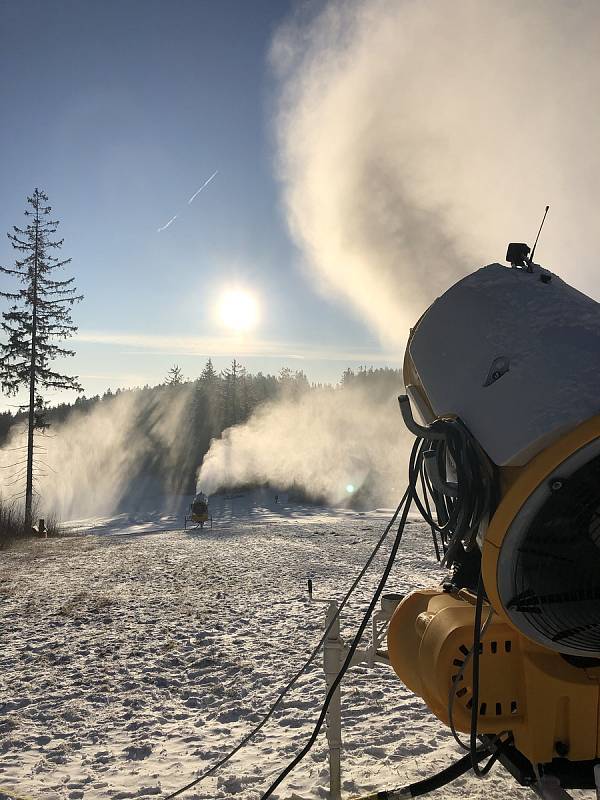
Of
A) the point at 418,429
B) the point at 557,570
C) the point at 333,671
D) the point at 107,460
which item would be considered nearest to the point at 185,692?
the point at 333,671

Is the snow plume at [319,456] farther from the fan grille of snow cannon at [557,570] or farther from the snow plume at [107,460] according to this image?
the fan grille of snow cannon at [557,570]

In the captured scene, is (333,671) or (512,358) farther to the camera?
(333,671)

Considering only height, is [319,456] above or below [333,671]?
below

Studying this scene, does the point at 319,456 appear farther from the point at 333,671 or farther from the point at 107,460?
the point at 333,671

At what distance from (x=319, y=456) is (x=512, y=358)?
4666 cm

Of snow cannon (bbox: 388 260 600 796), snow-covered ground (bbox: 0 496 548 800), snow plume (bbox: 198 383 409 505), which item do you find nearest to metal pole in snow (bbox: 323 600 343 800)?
snow-covered ground (bbox: 0 496 548 800)

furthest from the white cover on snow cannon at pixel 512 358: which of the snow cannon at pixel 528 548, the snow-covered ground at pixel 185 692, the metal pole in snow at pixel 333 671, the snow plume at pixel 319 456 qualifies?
the snow plume at pixel 319 456

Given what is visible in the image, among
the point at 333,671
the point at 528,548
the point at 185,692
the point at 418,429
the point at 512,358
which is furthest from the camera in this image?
the point at 185,692

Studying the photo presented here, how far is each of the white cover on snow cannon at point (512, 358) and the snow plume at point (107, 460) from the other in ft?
116

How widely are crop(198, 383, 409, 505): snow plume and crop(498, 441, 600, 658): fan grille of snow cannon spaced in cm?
3989

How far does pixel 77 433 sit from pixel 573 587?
59.9 metres

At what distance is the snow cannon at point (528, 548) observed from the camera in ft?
6.05

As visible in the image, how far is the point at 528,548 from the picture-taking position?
6.23 ft

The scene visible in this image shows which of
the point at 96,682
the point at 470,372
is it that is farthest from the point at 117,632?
the point at 470,372
